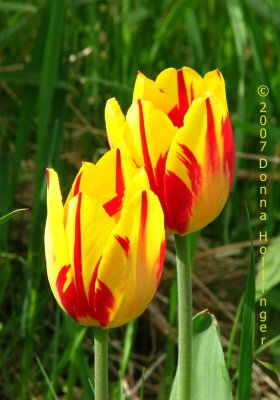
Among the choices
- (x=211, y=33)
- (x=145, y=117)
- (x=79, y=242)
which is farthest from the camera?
(x=211, y=33)

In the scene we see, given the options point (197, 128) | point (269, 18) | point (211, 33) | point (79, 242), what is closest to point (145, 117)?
point (197, 128)

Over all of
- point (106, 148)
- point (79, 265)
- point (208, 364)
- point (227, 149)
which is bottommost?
point (208, 364)

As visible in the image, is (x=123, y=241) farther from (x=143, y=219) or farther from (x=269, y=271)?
(x=269, y=271)

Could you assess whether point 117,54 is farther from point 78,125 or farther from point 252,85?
point 252,85

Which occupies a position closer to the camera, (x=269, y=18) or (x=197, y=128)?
(x=197, y=128)

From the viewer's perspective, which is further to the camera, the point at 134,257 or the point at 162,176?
the point at 162,176

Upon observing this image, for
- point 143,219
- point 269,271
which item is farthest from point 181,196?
point 269,271
